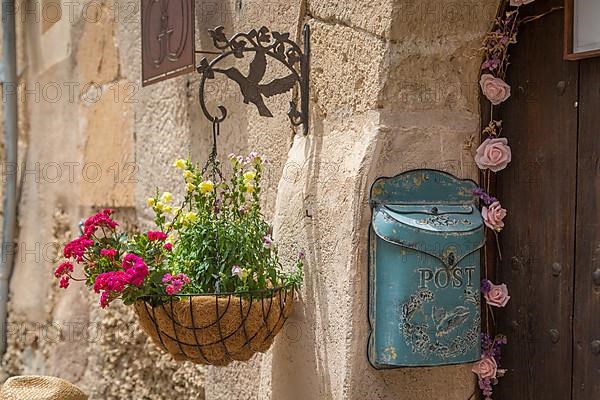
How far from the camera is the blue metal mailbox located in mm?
2033

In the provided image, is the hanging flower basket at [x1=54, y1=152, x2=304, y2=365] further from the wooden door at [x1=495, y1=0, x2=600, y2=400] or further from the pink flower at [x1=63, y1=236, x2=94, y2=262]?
the wooden door at [x1=495, y1=0, x2=600, y2=400]

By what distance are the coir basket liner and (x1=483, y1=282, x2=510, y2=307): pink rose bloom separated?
55cm

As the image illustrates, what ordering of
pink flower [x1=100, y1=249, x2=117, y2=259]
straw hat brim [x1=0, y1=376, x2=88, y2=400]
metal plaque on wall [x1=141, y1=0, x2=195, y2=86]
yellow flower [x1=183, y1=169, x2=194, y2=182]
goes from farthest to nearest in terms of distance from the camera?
metal plaque on wall [x1=141, y1=0, x2=195, y2=86], straw hat brim [x1=0, y1=376, x2=88, y2=400], yellow flower [x1=183, y1=169, x2=194, y2=182], pink flower [x1=100, y1=249, x2=117, y2=259]

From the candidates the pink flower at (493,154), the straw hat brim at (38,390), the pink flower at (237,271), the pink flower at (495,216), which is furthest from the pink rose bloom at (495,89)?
the straw hat brim at (38,390)

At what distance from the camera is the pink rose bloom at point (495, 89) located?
85.4 inches

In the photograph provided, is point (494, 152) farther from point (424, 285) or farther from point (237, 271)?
point (237, 271)

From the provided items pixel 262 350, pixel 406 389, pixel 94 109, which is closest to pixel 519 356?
pixel 406 389

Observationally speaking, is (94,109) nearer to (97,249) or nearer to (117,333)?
(117,333)

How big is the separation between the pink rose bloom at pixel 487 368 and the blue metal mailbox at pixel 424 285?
92 millimetres

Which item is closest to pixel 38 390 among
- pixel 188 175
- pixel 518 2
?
pixel 188 175

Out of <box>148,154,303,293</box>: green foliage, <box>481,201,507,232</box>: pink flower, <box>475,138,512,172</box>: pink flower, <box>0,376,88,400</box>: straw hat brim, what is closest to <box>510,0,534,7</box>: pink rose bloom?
<box>475,138,512,172</box>: pink flower

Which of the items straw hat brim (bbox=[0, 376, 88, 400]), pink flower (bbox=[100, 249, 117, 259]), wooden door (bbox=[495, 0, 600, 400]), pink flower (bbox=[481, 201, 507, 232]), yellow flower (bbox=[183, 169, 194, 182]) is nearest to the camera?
wooden door (bbox=[495, 0, 600, 400])

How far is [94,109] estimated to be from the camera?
14.4 ft

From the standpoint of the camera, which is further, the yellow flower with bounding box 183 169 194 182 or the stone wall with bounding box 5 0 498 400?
the yellow flower with bounding box 183 169 194 182
